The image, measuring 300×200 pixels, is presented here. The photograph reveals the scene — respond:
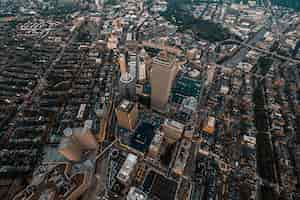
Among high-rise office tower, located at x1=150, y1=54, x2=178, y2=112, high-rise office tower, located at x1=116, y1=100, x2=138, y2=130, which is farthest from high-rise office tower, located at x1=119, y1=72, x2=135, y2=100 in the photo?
high-rise office tower, located at x1=150, y1=54, x2=178, y2=112

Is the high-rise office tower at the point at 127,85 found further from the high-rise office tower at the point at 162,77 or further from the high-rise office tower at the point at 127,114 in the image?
the high-rise office tower at the point at 162,77

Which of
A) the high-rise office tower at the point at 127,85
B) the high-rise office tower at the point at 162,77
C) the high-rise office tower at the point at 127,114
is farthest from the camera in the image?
the high-rise office tower at the point at 127,85

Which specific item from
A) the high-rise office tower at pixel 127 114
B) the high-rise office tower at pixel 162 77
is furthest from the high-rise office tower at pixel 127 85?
the high-rise office tower at pixel 162 77

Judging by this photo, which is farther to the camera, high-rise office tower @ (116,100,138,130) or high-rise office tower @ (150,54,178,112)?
high-rise office tower @ (116,100,138,130)

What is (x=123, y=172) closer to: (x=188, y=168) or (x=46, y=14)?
(x=188, y=168)

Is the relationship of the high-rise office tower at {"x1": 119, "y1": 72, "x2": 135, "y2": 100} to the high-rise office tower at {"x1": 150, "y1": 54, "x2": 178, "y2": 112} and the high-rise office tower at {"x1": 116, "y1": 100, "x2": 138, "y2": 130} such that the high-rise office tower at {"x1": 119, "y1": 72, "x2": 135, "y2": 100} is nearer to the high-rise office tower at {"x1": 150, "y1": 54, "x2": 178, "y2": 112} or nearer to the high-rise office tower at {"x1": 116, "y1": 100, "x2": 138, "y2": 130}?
the high-rise office tower at {"x1": 116, "y1": 100, "x2": 138, "y2": 130}
